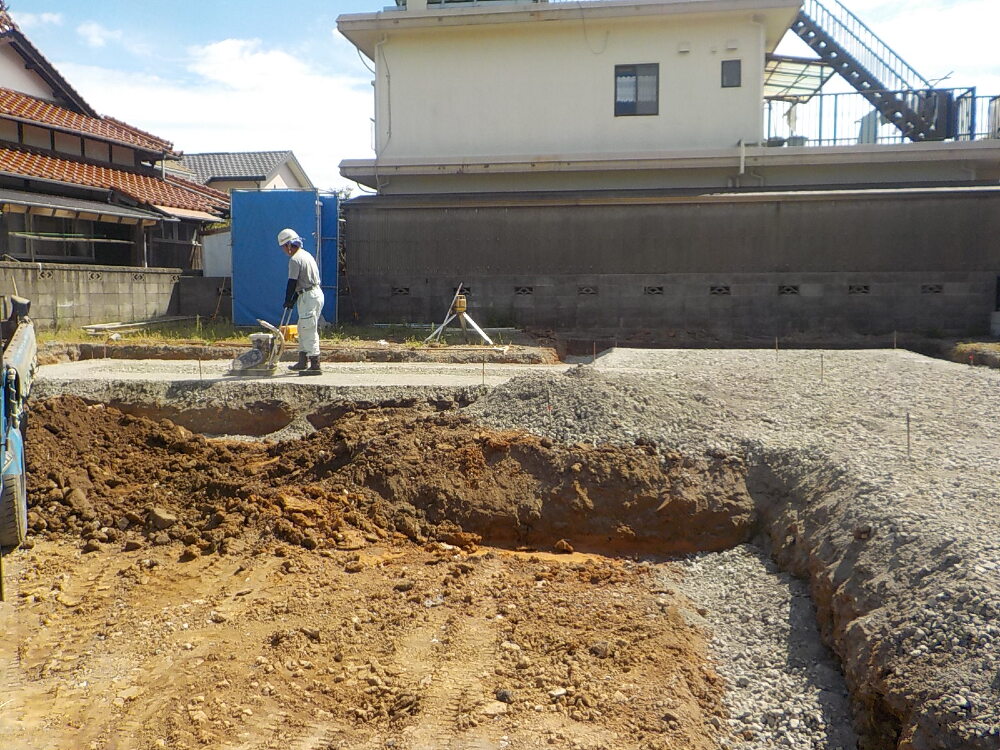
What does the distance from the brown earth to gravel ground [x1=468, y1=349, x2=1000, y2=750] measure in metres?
0.42

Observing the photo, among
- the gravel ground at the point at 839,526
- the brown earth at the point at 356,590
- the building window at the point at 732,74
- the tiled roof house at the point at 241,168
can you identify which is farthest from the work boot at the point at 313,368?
the tiled roof house at the point at 241,168

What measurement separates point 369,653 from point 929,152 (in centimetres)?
1556

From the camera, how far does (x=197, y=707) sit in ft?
14.2

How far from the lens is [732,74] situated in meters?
17.2

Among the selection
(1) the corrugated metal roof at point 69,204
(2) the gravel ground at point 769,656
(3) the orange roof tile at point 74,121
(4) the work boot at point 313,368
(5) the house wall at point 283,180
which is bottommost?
(2) the gravel ground at point 769,656

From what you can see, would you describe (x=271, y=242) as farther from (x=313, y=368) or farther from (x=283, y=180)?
(x=283, y=180)

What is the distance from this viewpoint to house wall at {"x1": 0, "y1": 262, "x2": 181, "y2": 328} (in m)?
13.3

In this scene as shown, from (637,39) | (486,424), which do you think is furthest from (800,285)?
(486,424)

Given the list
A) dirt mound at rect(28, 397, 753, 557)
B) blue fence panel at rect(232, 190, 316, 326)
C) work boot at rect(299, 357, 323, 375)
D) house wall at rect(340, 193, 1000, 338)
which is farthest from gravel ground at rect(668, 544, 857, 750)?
blue fence panel at rect(232, 190, 316, 326)

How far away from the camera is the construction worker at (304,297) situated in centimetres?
984

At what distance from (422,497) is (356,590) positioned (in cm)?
142

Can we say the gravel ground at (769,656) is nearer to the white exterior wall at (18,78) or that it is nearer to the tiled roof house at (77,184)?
the tiled roof house at (77,184)

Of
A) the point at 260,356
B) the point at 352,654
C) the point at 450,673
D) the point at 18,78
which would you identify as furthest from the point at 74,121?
the point at 450,673

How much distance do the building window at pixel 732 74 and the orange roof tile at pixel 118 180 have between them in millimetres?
13331
